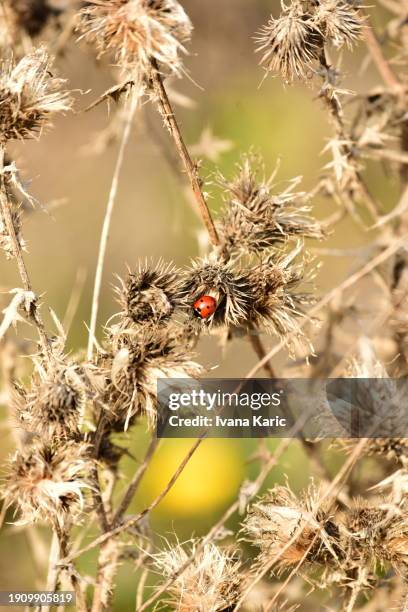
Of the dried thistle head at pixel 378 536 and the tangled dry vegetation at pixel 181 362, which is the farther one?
the dried thistle head at pixel 378 536

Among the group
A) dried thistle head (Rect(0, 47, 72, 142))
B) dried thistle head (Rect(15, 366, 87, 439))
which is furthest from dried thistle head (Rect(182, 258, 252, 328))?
dried thistle head (Rect(0, 47, 72, 142))

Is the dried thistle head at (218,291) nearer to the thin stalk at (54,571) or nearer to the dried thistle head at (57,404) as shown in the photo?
the dried thistle head at (57,404)

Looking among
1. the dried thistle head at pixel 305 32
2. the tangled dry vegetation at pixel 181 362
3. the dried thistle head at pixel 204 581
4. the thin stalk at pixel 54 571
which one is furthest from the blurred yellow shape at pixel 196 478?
the dried thistle head at pixel 305 32

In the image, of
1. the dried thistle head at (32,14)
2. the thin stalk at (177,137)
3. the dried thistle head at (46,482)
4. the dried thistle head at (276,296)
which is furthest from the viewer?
the dried thistle head at (32,14)

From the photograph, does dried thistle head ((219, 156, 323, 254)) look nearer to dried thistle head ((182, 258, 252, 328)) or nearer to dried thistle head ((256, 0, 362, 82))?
dried thistle head ((182, 258, 252, 328))

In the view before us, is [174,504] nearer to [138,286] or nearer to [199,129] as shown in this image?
[138,286]

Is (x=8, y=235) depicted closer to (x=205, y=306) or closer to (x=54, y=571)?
(x=205, y=306)
